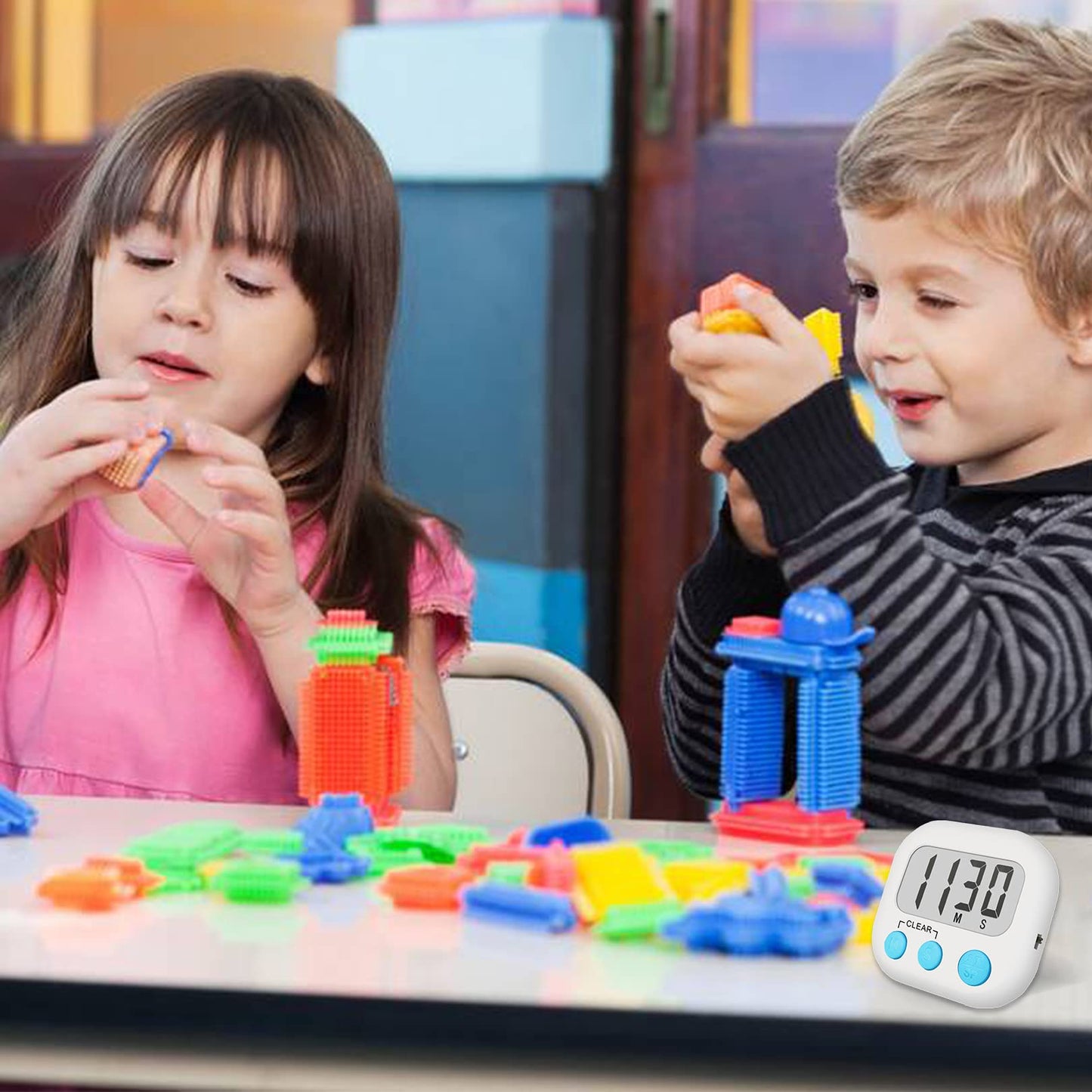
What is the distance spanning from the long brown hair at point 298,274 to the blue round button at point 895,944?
0.68m

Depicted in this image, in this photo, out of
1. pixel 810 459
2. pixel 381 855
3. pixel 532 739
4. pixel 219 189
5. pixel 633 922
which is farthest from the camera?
pixel 532 739

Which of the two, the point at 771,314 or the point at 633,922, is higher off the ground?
the point at 771,314

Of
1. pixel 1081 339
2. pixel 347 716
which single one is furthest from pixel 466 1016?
pixel 1081 339

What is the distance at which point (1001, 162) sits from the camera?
1230mm

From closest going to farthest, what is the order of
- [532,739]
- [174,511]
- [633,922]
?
[633,922], [174,511], [532,739]

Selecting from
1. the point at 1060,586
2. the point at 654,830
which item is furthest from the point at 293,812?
the point at 1060,586

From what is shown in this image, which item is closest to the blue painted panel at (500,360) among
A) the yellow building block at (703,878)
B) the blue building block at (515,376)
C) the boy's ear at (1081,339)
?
the blue building block at (515,376)

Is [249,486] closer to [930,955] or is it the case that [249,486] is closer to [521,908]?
[521,908]

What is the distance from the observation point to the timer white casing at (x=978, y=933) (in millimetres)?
774

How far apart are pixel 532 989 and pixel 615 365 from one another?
2.09 metres

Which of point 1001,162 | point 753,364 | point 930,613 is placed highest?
point 1001,162

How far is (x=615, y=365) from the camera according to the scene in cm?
281

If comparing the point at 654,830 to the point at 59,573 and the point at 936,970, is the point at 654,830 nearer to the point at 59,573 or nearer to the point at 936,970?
the point at 936,970

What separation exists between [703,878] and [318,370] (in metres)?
0.69
